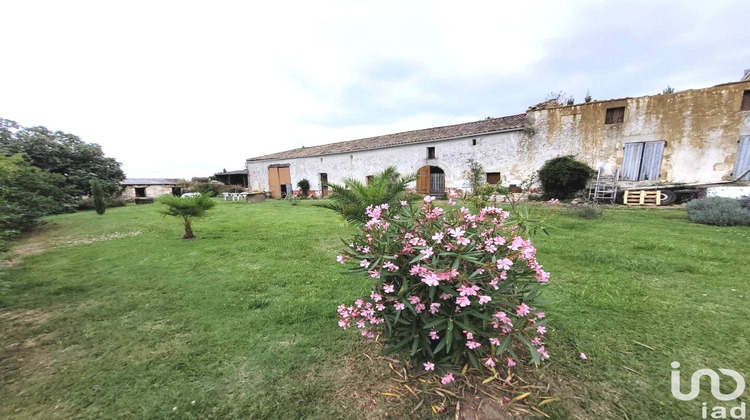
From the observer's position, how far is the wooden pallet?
11109mm

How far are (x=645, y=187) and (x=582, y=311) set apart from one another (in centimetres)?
1351

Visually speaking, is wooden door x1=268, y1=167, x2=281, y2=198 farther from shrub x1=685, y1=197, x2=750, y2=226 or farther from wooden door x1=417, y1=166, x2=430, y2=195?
shrub x1=685, y1=197, x2=750, y2=226

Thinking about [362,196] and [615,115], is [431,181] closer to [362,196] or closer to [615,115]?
[615,115]

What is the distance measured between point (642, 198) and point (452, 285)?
14.8 meters

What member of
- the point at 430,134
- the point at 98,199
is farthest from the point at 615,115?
the point at 98,199

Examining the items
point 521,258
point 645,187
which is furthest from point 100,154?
point 645,187

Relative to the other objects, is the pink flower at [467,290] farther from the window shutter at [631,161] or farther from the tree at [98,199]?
the tree at [98,199]

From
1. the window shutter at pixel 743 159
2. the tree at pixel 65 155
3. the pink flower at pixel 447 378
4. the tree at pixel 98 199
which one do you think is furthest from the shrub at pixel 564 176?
the tree at pixel 65 155

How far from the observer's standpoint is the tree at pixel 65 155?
15906mm

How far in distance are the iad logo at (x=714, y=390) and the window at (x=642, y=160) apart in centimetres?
1407

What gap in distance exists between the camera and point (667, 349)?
2148 mm

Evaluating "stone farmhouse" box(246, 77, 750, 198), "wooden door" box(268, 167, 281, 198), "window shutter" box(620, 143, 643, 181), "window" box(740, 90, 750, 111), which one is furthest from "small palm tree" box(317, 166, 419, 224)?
"wooden door" box(268, 167, 281, 198)

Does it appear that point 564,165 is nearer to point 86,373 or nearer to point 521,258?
point 521,258

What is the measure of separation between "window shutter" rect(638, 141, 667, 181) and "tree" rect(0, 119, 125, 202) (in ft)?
95.1
